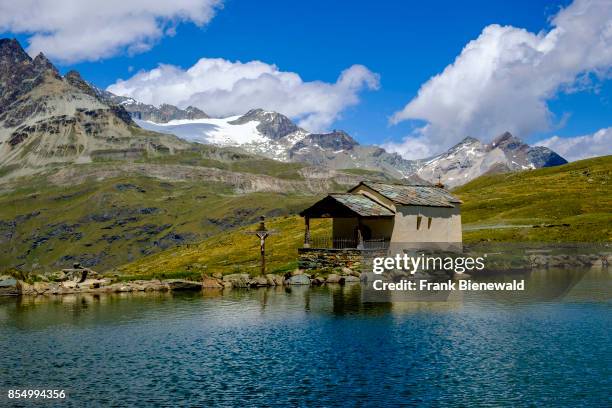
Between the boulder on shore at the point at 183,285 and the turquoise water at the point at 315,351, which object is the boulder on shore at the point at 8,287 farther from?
the boulder on shore at the point at 183,285

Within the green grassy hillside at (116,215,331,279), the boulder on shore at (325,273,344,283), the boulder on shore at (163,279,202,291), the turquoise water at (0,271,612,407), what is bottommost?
the turquoise water at (0,271,612,407)

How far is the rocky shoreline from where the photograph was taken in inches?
3000

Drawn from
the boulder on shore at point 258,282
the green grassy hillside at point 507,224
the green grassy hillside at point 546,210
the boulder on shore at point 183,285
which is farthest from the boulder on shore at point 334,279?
the green grassy hillside at point 546,210

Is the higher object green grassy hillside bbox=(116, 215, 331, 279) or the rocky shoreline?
green grassy hillside bbox=(116, 215, 331, 279)

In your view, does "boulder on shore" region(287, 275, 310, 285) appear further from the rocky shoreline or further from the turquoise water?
the turquoise water

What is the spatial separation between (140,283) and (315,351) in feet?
131

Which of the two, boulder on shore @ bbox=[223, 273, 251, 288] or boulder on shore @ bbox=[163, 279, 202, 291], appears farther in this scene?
boulder on shore @ bbox=[223, 273, 251, 288]

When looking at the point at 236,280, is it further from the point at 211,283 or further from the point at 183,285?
the point at 183,285

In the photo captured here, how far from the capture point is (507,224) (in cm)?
11731

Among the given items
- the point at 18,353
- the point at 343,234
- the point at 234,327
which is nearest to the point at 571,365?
the point at 234,327

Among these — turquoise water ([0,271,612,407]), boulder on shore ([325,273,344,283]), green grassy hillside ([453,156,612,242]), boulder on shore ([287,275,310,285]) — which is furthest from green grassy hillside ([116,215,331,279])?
green grassy hillside ([453,156,612,242])

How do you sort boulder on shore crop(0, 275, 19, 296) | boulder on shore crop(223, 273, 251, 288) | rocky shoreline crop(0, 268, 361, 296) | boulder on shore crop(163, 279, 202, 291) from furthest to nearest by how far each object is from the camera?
boulder on shore crop(223, 273, 251, 288), boulder on shore crop(163, 279, 202, 291), rocky shoreline crop(0, 268, 361, 296), boulder on shore crop(0, 275, 19, 296)

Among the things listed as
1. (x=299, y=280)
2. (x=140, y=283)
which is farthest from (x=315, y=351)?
(x=140, y=283)

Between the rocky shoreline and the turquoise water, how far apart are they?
Result: 21.7 ft
